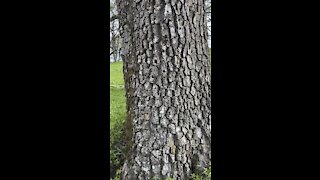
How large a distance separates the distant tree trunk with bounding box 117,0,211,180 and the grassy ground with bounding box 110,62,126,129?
88 cm

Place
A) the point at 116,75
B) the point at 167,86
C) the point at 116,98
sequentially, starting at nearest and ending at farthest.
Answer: the point at 167,86, the point at 116,98, the point at 116,75

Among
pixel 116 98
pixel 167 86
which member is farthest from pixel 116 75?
pixel 167 86

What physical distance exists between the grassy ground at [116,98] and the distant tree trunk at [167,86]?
0.88 meters

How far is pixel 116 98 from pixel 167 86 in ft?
9.27

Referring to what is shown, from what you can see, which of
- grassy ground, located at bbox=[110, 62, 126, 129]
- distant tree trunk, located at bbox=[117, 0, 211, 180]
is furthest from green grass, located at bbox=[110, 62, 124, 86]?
distant tree trunk, located at bbox=[117, 0, 211, 180]

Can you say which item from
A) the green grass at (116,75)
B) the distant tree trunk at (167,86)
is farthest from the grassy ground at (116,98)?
the distant tree trunk at (167,86)

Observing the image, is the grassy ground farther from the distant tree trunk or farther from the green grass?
the distant tree trunk

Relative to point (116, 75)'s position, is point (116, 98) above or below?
below

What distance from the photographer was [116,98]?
5195 millimetres

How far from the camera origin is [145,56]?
2.47m

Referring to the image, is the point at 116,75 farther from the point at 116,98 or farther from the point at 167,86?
the point at 167,86
